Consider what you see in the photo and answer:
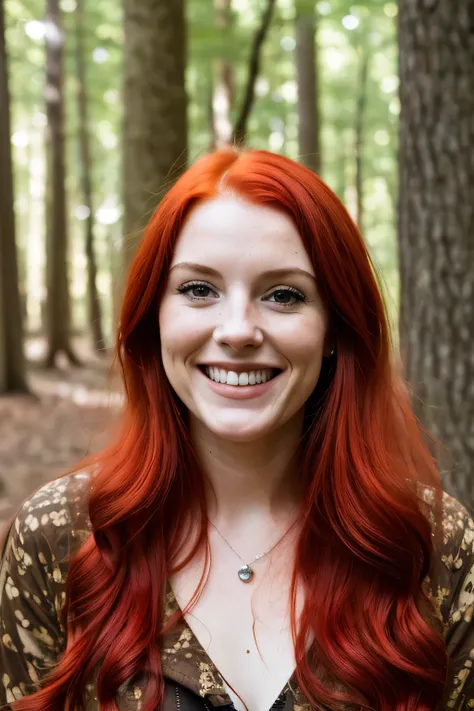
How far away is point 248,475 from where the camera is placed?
6.63 ft

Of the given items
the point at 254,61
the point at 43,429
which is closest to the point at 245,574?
the point at 254,61

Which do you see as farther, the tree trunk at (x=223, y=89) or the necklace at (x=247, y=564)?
the tree trunk at (x=223, y=89)

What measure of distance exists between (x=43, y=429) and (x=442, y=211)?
21.1ft

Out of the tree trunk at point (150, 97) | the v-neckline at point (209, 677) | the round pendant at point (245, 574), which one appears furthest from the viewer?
the tree trunk at point (150, 97)

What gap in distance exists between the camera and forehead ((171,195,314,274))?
5.87 feet

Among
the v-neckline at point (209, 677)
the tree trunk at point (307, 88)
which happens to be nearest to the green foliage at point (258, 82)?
the tree trunk at point (307, 88)

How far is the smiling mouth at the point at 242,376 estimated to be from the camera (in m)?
1.81

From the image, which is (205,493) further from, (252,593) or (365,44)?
(365,44)

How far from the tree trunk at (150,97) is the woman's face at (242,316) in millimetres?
3445

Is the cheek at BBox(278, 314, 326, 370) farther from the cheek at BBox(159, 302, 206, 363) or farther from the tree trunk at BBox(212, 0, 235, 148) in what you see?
the tree trunk at BBox(212, 0, 235, 148)

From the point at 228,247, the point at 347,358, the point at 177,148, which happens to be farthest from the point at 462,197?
the point at 177,148

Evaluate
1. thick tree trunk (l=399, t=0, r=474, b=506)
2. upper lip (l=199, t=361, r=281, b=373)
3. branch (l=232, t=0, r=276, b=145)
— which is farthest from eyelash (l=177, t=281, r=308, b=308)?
branch (l=232, t=0, r=276, b=145)

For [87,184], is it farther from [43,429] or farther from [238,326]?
[238,326]

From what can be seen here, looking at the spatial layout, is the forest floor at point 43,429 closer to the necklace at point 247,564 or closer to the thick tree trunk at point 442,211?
the thick tree trunk at point 442,211
